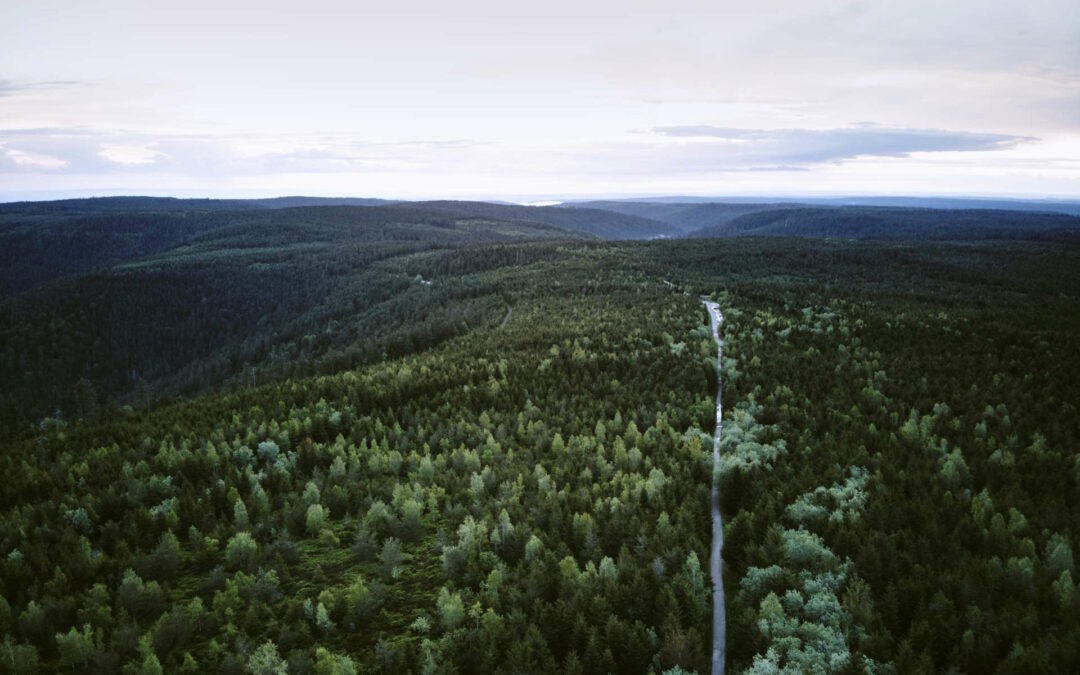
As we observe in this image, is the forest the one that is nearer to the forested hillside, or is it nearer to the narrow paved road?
the narrow paved road

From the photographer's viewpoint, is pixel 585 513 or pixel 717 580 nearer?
pixel 717 580

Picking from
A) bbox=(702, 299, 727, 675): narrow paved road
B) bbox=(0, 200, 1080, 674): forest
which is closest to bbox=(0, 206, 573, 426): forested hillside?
bbox=(0, 200, 1080, 674): forest

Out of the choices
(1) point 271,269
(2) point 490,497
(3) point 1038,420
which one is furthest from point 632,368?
(1) point 271,269

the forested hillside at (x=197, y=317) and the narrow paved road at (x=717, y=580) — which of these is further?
the forested hillside at (x=197, y=317)

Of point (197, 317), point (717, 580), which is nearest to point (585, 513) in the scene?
point (717, 580)

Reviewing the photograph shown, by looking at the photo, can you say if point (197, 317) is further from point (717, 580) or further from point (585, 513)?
point (717, 580)

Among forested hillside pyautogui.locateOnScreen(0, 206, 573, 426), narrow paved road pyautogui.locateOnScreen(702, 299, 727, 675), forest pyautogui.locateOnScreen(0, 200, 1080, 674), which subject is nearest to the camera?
forest pyautogui.locateOnScreen(0, 200, 1080, 674)

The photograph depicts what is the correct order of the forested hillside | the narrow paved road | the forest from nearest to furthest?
the forest, the narrow paved road, the forested hillside

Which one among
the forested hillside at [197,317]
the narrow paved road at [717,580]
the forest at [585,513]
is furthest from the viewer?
the forested hillside at [197,317]

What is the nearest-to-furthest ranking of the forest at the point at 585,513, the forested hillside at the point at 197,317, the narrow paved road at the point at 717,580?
the forest at the point at 585,513
the narrow paved road at the point at 717,580
the forested hillside at the point at 197,317

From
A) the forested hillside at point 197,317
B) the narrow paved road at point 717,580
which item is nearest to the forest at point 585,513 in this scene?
the narrow paved road at point 717,580

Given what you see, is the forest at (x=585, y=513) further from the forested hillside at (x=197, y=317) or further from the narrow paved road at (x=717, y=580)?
the forested hillside at (x=197, y=317)
